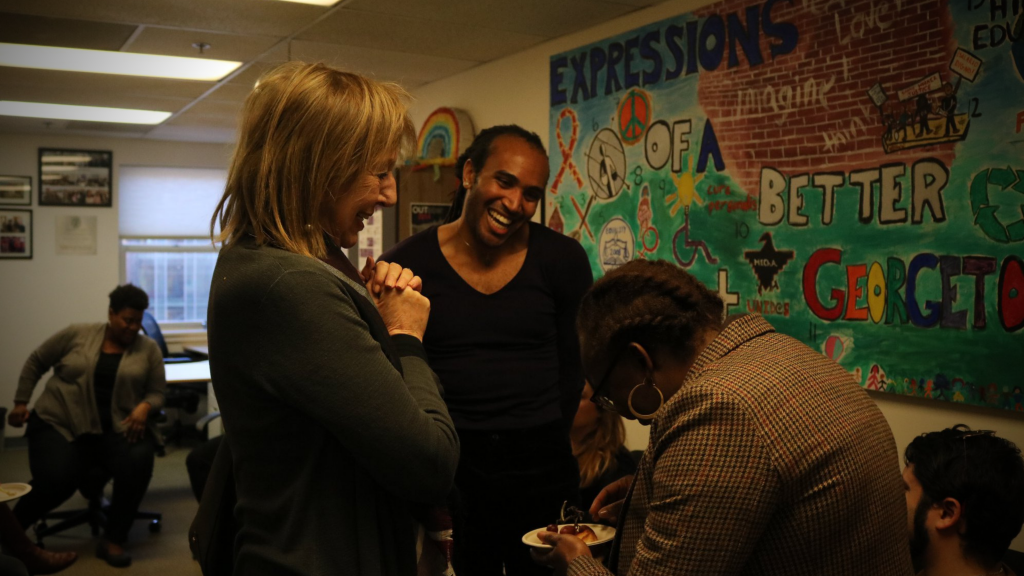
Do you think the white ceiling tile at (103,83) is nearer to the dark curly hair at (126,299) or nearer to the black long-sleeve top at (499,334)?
the dark curly hair at (126,299)

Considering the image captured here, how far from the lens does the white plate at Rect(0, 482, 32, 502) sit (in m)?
2.71

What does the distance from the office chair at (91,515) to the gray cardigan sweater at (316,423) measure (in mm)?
4160

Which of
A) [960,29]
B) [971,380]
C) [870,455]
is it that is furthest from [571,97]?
[870,455]

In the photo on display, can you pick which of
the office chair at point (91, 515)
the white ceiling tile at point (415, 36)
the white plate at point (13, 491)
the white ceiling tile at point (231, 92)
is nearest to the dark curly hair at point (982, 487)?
the white plate at point (13, 491)

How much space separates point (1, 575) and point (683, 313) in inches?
108

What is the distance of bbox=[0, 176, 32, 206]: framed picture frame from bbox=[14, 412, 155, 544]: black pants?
13.2 ft

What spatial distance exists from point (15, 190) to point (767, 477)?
8.38 metres

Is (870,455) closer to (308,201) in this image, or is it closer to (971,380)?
(308,201)

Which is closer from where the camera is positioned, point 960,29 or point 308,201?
point 308,201

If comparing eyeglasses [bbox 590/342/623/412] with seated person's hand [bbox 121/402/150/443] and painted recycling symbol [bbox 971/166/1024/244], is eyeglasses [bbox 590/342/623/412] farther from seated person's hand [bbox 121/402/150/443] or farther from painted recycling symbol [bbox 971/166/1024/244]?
seated person's hand [bbox 121/402/150/443]

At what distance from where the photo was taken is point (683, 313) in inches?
47.8

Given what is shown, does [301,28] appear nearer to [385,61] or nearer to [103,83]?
[385,61]

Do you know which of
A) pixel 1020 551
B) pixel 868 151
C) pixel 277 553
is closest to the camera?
pixel 277 553

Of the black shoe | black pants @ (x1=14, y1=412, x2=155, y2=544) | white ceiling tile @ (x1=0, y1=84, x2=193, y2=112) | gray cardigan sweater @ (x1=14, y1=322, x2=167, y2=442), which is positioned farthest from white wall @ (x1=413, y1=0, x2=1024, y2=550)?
the black shoe
